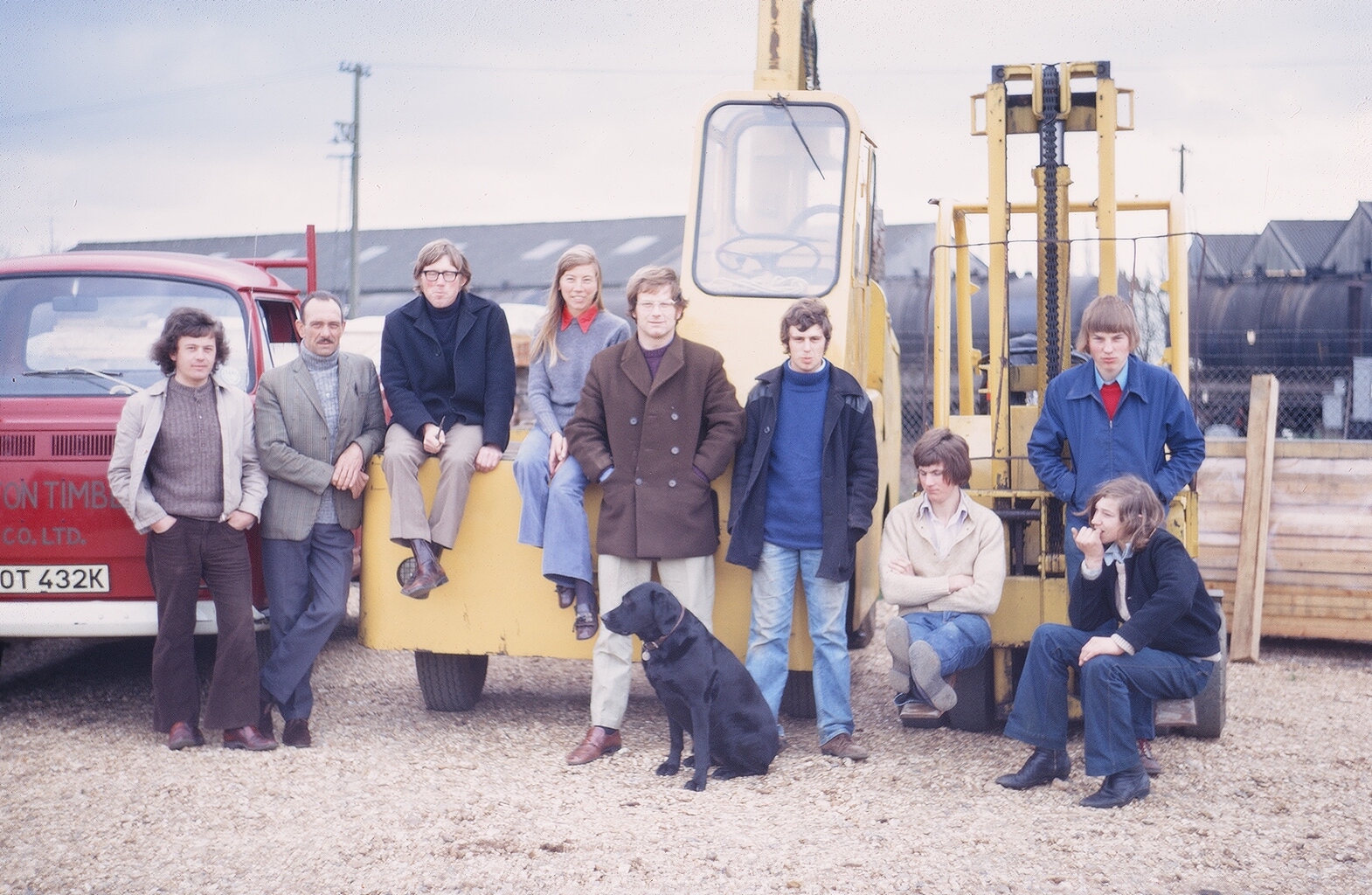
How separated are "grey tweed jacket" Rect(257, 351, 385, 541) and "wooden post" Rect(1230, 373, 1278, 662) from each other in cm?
539

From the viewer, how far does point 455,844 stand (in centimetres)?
424

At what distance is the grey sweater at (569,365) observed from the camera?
5.67 m

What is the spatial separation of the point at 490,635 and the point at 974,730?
2290 mm

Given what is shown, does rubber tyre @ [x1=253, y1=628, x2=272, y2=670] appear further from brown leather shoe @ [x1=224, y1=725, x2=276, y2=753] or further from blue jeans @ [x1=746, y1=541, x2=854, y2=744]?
blue jeans @ [x1=746, y1=541, x2=854, y2=744]

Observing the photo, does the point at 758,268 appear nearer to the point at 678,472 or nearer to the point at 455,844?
the point at 678,472

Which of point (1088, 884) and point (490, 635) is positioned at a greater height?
point (490, 635)

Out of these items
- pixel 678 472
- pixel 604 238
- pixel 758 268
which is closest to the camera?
pixel 678 472

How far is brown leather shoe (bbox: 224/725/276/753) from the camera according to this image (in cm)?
542

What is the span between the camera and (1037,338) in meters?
6.22

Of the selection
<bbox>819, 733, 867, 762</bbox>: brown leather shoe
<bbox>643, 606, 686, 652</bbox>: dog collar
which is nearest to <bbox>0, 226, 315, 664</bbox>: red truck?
<bbox>643, 606, 686, 652</bbox>: dog collar

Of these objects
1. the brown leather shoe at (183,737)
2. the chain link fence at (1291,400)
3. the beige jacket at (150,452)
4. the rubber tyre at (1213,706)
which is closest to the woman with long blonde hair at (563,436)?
the beige jacket at (150,452)

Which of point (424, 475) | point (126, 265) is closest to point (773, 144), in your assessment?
point (424, 475)

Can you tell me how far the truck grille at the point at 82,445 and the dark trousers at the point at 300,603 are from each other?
86 centimetres

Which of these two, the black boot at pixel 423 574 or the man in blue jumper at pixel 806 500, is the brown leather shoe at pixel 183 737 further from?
the man in blue jumper at pixel 806 500
